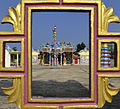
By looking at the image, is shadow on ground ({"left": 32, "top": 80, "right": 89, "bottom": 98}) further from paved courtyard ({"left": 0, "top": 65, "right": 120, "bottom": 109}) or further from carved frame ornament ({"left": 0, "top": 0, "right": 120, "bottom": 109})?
carved frame ornament ({"left": 0, "top": 0, "right": 120, "bottom": 109})

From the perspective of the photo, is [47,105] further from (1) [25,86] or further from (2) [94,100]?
(2) [94,100]

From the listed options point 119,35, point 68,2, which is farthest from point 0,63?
point 119,35

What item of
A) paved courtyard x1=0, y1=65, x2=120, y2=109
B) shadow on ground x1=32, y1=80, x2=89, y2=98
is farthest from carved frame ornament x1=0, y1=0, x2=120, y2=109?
shadow on ground x1=32, y1=80, x2=89, y2=98

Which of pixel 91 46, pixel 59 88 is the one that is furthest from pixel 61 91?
pixel 91 46

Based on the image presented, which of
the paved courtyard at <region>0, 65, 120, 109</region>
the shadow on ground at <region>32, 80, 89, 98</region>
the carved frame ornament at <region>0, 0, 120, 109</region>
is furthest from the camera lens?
the shadow on ground at <region>32, 80, 89, 98</region>

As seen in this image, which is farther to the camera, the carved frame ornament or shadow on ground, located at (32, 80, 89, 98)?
shadow on ground, located at (32, 80, 89, 98)

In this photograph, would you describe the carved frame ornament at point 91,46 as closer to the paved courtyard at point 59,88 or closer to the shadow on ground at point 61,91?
the paved courtyard at point 59,88

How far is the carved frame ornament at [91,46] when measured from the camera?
6.81 feet

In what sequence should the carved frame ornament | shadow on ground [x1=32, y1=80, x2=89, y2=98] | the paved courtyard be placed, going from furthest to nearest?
shadow on ground [x1=32, y1=80, x2=89, y2=98], the paved courtyard, the carved frame ornament

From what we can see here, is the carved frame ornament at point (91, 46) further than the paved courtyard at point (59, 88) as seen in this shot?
No

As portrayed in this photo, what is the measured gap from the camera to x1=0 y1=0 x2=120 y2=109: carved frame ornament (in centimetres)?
208

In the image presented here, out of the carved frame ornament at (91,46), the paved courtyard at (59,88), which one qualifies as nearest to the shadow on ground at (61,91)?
the paved courtyard at (59,88)

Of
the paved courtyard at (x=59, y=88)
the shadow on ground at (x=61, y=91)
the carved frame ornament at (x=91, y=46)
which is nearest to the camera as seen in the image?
the carved frame ornament at (x=91, y=46)

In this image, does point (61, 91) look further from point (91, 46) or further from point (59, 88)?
point (91, 46)
